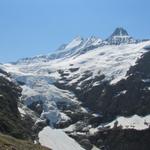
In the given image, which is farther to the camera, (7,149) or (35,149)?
(35,149)

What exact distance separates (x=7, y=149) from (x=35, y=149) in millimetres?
36139

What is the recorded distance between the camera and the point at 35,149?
128 m

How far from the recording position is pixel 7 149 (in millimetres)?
91812
